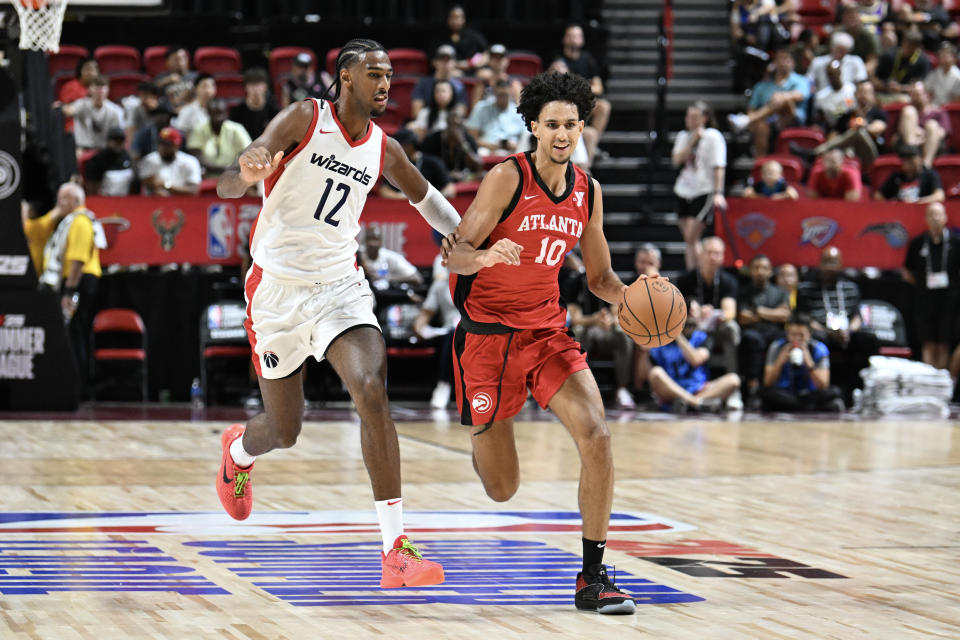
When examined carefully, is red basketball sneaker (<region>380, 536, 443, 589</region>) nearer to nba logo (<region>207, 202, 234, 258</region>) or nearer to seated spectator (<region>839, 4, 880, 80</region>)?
nba logo (<region>207, 202, 234, 258</region>)

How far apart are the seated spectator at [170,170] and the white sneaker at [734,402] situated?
5.80m

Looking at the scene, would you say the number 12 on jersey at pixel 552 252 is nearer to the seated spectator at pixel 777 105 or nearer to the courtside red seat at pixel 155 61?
the seated spectator at pixel 777 105

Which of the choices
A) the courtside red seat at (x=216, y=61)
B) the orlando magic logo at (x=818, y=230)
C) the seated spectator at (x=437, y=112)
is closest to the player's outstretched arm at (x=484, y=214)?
the orlando magic logo at (x=818, y=230)

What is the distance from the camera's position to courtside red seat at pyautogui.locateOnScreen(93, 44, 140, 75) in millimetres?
18453

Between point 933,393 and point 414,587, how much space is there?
9.63m

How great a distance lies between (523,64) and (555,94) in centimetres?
1316

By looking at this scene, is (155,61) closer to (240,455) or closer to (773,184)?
(773,184)

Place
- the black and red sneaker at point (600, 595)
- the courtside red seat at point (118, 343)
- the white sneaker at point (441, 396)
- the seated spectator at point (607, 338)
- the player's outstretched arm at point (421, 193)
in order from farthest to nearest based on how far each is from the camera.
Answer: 1. the seated spectator at point (607, 338)
2. the courtside red seat at point (118, 343)
3. the white sneaker at point (441, 396)
4. the player's outstretched arm at point (421, 193)
5. the black and red sneaker at point (600, 595)

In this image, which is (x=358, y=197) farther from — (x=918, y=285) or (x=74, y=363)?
(x=918, y=285)

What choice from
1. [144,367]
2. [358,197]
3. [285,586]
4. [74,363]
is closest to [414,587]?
[285,586]

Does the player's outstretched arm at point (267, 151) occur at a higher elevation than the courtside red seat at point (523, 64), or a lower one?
lower

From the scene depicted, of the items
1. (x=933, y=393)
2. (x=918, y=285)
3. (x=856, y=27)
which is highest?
(x=856, y=27)

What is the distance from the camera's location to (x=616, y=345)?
44.8 feet

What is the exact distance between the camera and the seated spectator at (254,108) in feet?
50.8
